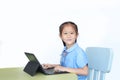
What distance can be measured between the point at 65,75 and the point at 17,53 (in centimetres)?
94

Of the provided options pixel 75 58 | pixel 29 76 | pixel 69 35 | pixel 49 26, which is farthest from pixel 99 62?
pixel 49 26

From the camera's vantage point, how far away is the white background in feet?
6.50

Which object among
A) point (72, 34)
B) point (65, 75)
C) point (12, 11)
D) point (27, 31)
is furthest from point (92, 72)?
point (12, 11)

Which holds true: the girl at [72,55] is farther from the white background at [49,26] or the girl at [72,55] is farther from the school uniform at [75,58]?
the white background at [49,26]

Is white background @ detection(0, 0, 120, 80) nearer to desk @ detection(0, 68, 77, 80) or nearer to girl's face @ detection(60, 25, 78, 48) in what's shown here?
girl's face @ detection(60, 25, 78, 48)

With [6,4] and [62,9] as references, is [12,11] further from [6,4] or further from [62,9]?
[62,9]

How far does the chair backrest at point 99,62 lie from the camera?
150 centimetres

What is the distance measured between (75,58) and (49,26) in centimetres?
62

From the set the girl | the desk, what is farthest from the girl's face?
the desk

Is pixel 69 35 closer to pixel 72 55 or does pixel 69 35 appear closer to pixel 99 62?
pixel 72 55

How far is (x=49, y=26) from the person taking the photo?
6.84 feet

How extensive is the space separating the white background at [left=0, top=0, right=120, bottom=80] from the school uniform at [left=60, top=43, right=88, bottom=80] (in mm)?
479

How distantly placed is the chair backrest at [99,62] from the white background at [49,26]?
0.50 metres

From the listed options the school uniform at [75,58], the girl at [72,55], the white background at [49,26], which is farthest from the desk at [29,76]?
the white background at [49,26]
